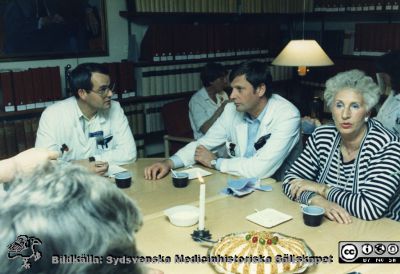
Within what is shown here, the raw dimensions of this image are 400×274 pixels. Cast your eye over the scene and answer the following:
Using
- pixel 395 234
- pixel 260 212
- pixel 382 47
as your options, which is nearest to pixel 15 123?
pixel 260 212

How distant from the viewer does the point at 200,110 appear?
408 centimetres

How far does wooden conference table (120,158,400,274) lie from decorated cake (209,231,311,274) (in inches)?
2.3

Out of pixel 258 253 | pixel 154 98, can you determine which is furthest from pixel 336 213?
pixel 154 98

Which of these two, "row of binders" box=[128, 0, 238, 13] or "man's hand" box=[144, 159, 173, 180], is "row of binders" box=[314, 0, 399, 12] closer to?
"row of binders" box=[128, 0, 238, 13]

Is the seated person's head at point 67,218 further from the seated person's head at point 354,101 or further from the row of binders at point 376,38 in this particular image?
the row of binders at point 376,38

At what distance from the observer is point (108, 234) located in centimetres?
65

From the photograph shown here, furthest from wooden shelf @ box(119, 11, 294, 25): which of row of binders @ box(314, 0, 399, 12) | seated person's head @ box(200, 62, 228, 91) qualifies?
seated person's head @ box(200, 62, 228, 91)

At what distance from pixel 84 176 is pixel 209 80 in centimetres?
346

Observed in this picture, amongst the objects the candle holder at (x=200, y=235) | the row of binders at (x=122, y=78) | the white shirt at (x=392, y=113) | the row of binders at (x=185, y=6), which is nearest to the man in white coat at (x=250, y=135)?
the candle holder at (x=200, y=235)

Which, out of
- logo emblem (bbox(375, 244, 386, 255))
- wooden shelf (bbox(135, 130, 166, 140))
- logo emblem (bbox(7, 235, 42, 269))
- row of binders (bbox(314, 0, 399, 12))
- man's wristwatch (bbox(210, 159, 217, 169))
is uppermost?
row of binders (bbox(314, 0, 399, 12))

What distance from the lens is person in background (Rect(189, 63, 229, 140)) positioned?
4.02 metres

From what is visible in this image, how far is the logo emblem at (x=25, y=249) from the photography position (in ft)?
2.00

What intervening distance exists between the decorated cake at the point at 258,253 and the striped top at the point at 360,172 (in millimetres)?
456

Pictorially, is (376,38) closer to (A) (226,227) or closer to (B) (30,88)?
(B) (30,88)
